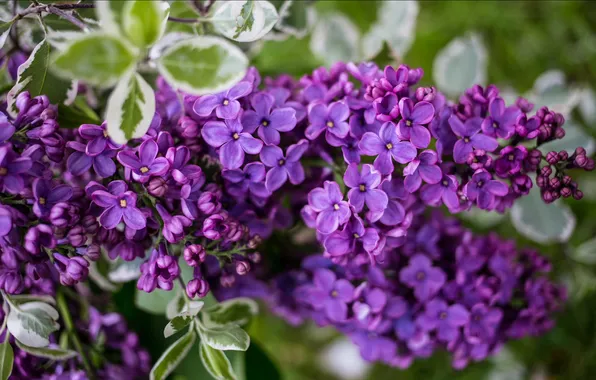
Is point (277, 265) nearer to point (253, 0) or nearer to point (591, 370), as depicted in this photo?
point (253, 0)

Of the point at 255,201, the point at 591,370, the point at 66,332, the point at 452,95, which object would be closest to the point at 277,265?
the point at 255,201

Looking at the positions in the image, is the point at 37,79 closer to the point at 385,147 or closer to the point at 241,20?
the point at 241,20

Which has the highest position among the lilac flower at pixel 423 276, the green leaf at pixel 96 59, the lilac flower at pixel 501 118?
the green leaf at pixel 96 59

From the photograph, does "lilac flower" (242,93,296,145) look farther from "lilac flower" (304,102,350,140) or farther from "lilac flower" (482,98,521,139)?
"lilac flower" (482,98,521,139)

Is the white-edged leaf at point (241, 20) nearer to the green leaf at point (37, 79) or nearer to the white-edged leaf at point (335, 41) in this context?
the green leaf at point (37, 79)

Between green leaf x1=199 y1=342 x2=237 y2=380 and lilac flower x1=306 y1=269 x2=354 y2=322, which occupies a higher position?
lilac flower x1=306 y1=269 x2=354 y2=322

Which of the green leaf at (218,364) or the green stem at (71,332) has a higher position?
the green leaf at (218,364)

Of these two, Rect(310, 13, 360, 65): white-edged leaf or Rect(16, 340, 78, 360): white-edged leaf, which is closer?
Rect(16, 340, 78, 360): white-edged leaf

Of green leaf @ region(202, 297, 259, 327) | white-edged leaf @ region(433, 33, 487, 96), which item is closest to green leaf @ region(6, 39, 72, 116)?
green leaf @ region(202, 297, 259, 327)

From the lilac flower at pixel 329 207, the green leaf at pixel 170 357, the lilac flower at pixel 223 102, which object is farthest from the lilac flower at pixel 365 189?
the green leaf at pixel 170 357
